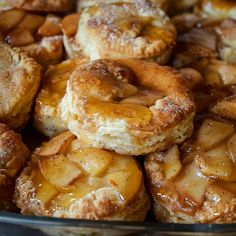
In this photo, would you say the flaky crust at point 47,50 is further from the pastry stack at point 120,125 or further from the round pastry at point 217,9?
the round pastry at point 217,9

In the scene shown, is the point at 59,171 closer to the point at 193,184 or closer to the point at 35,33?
the point at 193,184

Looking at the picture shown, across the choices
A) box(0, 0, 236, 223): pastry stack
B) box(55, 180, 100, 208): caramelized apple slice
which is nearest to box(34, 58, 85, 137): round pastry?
box(0, 0, 236, 223): pastry stack

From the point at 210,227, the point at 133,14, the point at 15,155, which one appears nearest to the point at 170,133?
the point at 210,227

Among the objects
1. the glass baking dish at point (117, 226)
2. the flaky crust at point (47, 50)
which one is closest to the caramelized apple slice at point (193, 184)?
the glass baking dish at point (117, 226)

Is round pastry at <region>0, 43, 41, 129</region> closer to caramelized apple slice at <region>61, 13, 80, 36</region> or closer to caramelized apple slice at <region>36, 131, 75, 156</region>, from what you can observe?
caramelized apple slice at <region>36, 131, 75, 156</region>

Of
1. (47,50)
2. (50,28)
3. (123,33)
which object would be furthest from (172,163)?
(50,28)
